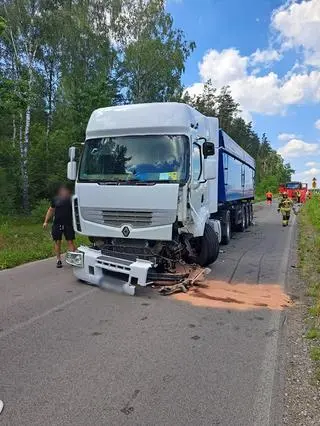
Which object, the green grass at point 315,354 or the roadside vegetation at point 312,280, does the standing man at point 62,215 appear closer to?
the roadside vegetation at point 312,280

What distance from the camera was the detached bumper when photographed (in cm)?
678

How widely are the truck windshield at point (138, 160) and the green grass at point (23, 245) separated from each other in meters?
3.45

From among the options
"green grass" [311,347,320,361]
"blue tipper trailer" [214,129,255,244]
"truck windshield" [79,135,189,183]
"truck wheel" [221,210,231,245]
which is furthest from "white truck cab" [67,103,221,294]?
"truck wheel" [221,210,231,245]

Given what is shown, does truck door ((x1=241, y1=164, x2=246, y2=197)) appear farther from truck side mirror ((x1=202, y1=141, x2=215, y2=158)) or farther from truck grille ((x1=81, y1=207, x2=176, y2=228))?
truck grille ((x1=81, y1=207, x2=176, y2=228))

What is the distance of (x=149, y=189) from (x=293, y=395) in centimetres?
398

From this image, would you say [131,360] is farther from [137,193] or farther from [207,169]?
[207,169]

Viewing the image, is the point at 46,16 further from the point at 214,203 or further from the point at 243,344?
the point at 243,344

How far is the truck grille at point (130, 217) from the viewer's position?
689 centimetres

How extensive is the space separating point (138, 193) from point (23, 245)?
21.9 feet

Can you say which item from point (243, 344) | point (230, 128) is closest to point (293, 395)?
point (243, 344)

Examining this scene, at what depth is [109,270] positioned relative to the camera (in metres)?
7.13

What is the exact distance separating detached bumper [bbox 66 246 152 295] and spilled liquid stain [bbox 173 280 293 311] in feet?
2.30

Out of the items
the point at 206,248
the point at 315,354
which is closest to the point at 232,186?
the point at 206,248

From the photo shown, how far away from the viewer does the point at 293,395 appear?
3.68 meters
